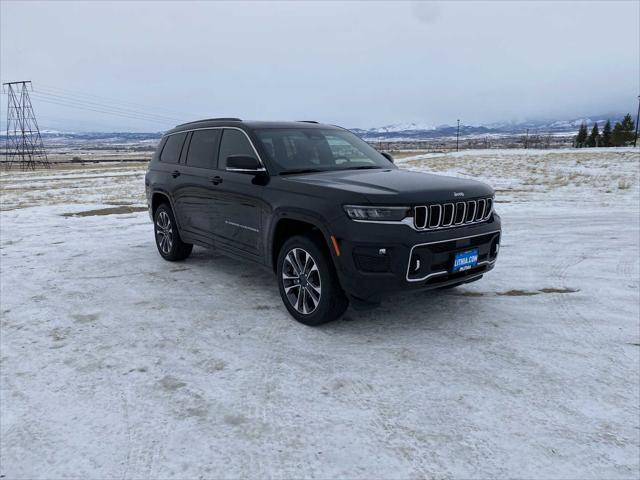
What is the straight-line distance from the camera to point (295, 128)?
5.75 meters

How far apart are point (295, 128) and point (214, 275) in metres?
2.06

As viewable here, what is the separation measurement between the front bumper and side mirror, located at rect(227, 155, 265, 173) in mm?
1276

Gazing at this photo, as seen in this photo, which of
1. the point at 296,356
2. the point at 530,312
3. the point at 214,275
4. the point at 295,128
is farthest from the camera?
the point at 214,275

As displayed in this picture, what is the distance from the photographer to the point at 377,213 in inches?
158

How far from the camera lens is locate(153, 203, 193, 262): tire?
6.79 meters

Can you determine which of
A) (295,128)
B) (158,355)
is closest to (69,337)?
(158,355)

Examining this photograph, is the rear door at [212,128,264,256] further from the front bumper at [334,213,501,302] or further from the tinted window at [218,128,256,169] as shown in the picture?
the front bumper at [334,213,501,302]

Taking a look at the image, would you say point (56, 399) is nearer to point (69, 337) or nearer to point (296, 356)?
point (69, 337)

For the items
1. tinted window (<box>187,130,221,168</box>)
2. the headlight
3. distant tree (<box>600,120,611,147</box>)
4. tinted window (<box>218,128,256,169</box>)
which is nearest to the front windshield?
tinted window (<box>218,128,256,169</box>)

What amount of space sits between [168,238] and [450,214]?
415 centimetres

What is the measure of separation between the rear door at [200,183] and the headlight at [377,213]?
7.37 feet

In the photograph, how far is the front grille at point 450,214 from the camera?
407cm

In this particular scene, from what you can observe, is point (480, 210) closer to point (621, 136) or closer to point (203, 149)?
point (203, 149)

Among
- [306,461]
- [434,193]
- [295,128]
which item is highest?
[295,128]
